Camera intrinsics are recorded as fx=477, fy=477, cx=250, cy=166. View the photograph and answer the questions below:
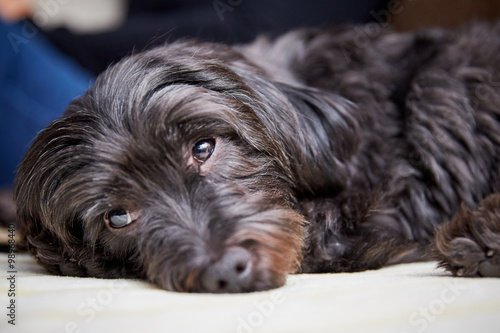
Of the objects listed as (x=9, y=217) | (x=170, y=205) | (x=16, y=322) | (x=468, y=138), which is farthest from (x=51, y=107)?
(x=468, y=138)

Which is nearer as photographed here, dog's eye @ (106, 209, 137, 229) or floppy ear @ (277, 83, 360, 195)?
dog's eye @ (106, 209, 137, 229)

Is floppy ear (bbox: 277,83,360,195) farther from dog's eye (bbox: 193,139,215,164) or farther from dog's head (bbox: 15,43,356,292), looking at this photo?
dog's eye (bbox: 193,139,215,164)

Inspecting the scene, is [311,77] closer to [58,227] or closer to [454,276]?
[454,276]

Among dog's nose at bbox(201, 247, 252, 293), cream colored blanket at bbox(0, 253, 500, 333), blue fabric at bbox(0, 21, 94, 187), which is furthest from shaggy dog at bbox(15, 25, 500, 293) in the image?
blue fabric at bbox(0, 21, 94, 187)

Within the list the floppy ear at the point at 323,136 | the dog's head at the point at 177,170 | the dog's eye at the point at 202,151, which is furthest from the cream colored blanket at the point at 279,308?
the floppy ear at the point at 323,136

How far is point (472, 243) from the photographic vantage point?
198 centimetres

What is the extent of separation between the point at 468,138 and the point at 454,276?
1015 mm

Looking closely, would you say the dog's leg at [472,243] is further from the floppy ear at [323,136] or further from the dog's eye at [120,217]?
the dog's eye at [120,217]

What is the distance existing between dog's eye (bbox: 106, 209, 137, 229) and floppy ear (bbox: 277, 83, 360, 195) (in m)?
0.85

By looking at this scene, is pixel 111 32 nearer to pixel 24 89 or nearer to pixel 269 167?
pixel 24 89

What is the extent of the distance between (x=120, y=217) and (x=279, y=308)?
3.10ft

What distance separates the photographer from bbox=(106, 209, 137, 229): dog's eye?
2.12m

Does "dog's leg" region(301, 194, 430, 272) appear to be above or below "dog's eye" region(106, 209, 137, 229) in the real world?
below

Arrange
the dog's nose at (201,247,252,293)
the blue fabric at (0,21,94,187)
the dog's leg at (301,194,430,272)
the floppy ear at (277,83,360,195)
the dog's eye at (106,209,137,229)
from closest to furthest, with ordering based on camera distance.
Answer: the dog's nose at (201,247,252,293), the dog's eye at (106,209,137,229), the dog's leg at (301,194,430,272), the floppy ear at (277,83,360,195), the blue fabric at (0,21,94,187)
